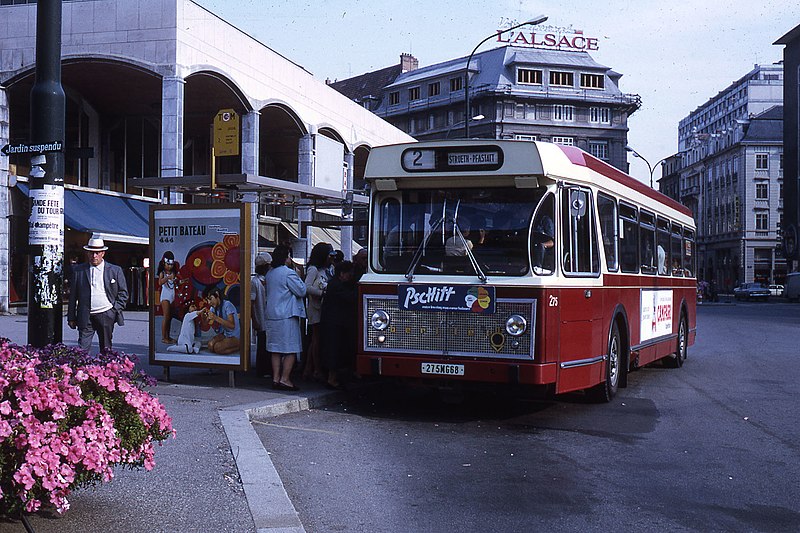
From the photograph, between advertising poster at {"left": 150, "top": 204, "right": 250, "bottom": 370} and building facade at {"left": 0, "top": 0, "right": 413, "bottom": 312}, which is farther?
building facade at {"left": 0, "top": 0, "right": 413, "bottom": 312}

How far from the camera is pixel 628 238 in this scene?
1198 centimetres

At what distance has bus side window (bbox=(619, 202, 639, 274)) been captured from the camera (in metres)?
11.6

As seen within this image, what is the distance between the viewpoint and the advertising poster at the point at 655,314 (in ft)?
42.3

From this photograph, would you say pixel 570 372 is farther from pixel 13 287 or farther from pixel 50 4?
pixel 13 287

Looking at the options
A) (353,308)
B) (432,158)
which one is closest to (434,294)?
(432,158)

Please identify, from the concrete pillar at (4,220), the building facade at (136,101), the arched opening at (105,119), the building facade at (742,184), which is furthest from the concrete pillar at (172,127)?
the building facade at (742,184)

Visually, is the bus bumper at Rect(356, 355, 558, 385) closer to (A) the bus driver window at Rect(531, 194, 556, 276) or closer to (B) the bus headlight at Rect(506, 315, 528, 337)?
(B) the bus headlight at Rect(506, 315, 528, 337)

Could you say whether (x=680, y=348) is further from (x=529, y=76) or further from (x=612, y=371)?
(x=529, y=76)

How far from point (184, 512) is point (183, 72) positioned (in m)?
23.1

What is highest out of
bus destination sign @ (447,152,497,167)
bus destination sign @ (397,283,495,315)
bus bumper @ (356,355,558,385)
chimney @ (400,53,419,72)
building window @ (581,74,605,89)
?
chimney @ (400,53,419,72)

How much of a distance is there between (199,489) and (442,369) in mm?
3914

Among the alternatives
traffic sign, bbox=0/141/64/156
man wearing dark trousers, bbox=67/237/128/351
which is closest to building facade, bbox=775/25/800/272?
man wearing dark trousers, bbox=67/237/128/351

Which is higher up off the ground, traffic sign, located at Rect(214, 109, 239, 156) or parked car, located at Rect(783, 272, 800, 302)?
traffic sign, located at Rect(214, 109, 239, 156)

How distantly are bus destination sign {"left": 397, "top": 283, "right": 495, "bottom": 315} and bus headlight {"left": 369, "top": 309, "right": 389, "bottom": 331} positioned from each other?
233 mm
